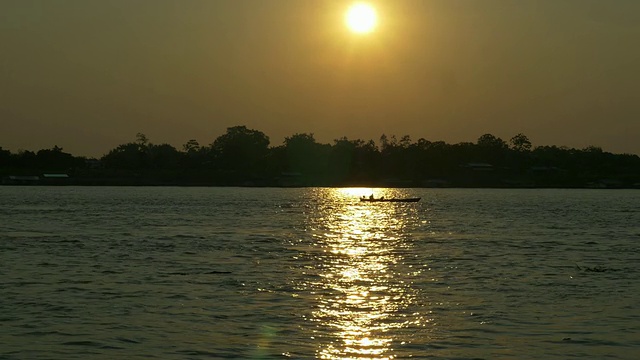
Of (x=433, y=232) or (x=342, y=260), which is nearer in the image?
(x=342, y=260)

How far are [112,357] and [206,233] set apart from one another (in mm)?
49949

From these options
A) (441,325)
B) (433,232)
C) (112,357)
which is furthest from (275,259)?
(433,232)

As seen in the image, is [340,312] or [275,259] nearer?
[340,312]

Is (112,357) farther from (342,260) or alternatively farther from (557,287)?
(342,260)

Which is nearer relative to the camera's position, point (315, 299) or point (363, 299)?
point (315, 299)

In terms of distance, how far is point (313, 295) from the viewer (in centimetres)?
3416

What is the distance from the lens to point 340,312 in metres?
30.1

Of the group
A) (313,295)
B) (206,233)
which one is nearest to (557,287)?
(313,295)

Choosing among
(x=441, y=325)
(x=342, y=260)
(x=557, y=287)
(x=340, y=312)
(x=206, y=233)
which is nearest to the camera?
(x=441, y=325)

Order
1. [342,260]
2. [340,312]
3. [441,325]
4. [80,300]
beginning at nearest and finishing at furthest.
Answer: [441,325], [340,312], [80,300], [342,260]

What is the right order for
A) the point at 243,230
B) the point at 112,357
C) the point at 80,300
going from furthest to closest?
the point at 243,230 < the point at 80,300 < the point at 112,357

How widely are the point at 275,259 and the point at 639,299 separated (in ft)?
69.4

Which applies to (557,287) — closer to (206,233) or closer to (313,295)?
(313,295)

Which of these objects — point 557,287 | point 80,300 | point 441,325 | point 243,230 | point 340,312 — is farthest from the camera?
point 243,230
